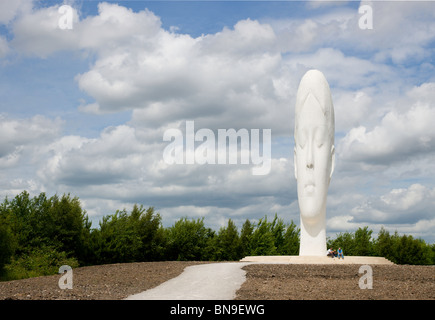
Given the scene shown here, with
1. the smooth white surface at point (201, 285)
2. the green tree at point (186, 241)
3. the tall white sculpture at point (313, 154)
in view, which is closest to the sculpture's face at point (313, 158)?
the tall white sculpture at point (313, 154)

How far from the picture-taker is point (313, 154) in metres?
21.5

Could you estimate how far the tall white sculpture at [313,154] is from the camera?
21359 millimetres

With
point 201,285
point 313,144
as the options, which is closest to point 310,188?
point 313,144

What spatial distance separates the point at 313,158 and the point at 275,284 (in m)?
9.76

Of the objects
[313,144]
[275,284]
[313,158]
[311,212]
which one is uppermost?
[313,144]

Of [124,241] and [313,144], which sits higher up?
[313,144]

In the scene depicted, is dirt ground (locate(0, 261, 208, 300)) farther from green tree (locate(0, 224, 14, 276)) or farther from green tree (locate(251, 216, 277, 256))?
green tree (locate(251, 216, 277, 256))

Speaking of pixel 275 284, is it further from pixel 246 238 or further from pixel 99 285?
→ pixel 246 238

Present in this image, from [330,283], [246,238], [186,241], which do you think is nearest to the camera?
[330,283]

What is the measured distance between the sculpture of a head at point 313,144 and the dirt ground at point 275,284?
5185 mm

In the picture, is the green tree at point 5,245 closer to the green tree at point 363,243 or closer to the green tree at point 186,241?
the green tree at point 186,241
